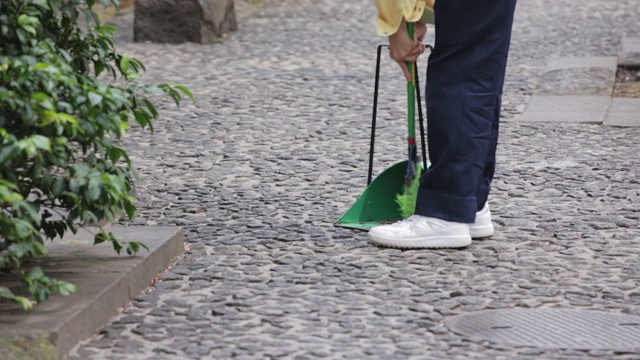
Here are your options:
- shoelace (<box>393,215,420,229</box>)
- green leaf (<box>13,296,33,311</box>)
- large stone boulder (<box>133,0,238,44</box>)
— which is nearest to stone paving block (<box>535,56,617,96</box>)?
large stone boulder (<box>133,0,238,44</box>)

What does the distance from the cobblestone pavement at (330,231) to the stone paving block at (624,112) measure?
194 millimetres

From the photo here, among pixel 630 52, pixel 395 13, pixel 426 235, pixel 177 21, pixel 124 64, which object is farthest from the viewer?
pixel 177 21

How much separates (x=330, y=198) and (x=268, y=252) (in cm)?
86

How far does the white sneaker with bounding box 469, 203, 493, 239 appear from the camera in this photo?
4414 mm

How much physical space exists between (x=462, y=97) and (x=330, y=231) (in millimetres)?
757

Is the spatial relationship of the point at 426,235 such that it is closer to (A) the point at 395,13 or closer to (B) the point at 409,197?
(B) the point at 409,197

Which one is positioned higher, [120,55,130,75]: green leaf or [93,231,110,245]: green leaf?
[120,55,130,75]: green leaf

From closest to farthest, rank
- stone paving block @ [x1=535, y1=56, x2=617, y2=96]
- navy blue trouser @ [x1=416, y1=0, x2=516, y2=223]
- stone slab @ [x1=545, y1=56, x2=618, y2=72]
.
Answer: navy blue trouser @ [x1=416, y1=0, x2=516, y2=223] → stone paving block @ [x1=535, y1=56, x2=617, y2=96] → stone slab @ [x1=545, y1=56, x2=618, y2=72]

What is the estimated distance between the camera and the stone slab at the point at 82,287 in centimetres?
313

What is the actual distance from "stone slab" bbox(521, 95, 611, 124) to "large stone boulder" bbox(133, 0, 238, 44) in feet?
10.8

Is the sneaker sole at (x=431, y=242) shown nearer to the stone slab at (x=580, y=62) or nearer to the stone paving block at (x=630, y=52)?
the stone slab at (x=580, y=62)

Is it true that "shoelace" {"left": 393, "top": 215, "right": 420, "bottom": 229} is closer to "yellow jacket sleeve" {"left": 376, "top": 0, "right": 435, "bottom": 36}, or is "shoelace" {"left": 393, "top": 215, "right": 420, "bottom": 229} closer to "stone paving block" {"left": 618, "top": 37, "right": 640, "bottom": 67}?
"yellow jacket sleeve" {"left": 376, "top": 0, "right": 435, "bottom": 36}

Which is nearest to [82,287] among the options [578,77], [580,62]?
[578,77]

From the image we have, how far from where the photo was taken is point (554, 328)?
3.46 m
